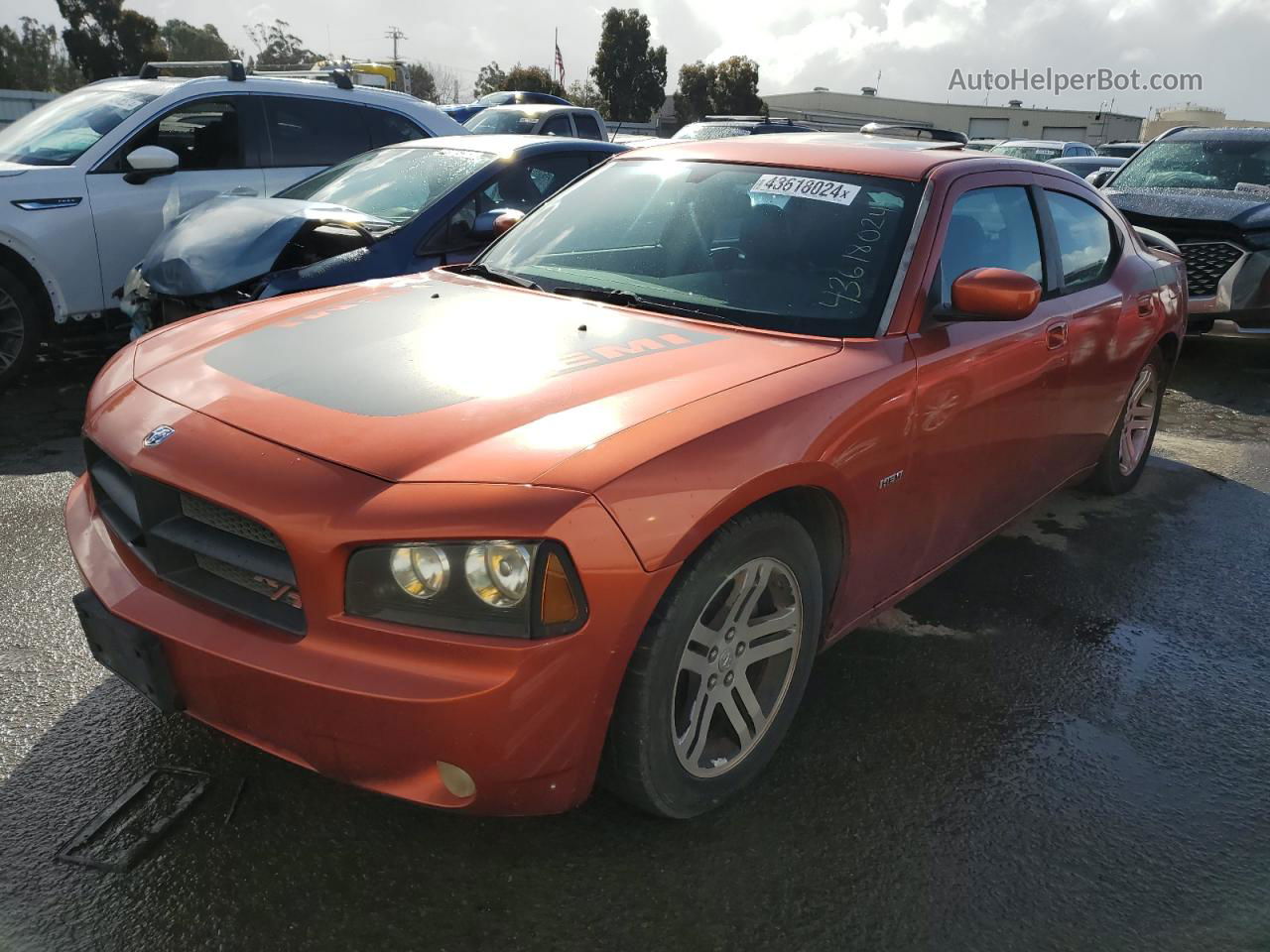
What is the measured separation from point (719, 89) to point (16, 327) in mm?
58849

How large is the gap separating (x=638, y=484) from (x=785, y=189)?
1.57 m

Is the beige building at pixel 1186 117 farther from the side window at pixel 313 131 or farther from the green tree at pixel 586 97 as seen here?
the side window at pixel 313 131

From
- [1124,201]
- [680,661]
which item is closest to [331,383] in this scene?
[680,661]

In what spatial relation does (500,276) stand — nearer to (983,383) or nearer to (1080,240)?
(983,383)

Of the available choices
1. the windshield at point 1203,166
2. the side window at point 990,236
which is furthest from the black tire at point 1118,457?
the windshield at point 1203,166

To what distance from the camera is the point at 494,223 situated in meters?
4.35

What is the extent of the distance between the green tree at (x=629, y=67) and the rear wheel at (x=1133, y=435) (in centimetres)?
5463

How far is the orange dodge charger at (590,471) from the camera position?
1.91 metres

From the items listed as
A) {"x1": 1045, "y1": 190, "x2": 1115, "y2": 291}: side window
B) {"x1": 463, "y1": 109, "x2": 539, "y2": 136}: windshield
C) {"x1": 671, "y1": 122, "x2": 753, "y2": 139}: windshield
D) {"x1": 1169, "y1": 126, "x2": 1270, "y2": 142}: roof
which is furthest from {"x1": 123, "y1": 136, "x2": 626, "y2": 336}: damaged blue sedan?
{"x1": 671, "y1": 122, "x2": 753, "y2": 139}: windshield

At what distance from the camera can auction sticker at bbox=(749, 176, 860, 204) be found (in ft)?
10.1

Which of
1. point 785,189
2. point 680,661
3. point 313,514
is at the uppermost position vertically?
point 785,189

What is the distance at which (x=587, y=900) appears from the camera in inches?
83.8

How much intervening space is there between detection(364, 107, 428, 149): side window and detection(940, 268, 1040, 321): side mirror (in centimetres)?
521

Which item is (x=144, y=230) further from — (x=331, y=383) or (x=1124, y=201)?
(x=1124, y=201)
